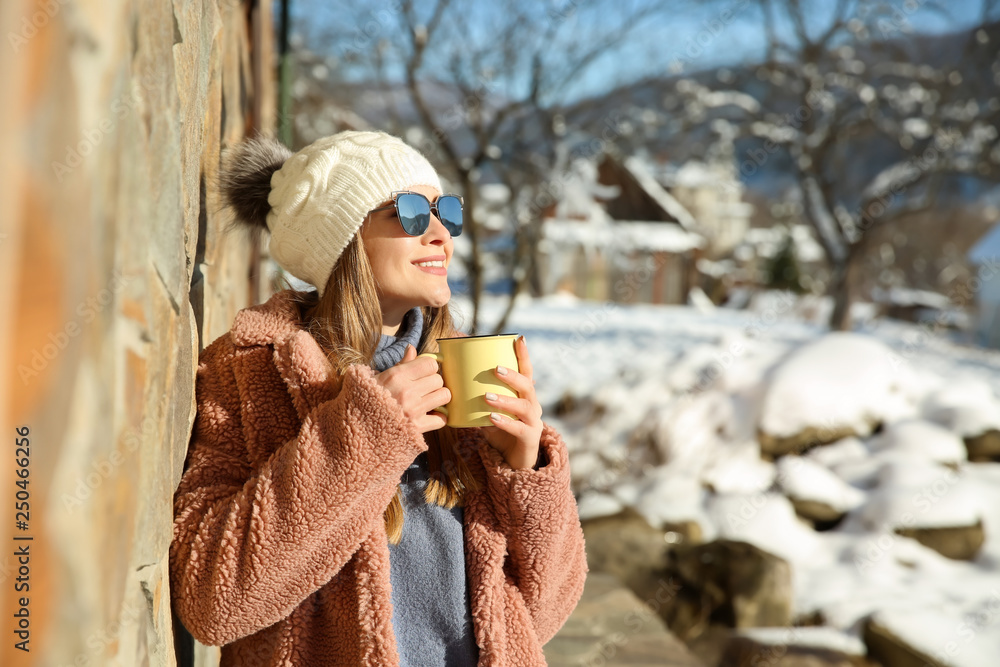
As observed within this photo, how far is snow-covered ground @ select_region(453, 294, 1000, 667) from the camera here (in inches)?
198

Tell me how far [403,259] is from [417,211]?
0.34 ft

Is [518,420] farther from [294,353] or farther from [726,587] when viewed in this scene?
[726,587]

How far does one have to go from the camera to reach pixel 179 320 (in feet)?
4.48

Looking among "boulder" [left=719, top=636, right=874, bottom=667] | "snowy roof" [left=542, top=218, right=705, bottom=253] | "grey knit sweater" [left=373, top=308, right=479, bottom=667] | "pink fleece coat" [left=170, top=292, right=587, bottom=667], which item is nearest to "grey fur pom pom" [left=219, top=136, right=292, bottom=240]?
"pink fleece coat" [left=170, top=292, right=587, bottom=667]

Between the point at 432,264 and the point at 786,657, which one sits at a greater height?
the point at 432,264

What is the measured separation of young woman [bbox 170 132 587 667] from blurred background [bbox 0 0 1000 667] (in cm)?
10

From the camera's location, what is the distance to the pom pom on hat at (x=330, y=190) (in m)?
1.65

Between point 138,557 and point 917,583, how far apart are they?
534cm

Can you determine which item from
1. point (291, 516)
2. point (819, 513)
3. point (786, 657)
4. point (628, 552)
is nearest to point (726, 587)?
point (628, 552)

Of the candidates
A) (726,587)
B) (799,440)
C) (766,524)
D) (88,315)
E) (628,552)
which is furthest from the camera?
(799,440)

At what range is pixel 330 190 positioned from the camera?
1.65 metres

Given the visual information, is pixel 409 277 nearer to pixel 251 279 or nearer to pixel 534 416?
pixel 534 416

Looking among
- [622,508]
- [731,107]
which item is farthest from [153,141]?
[731,107]

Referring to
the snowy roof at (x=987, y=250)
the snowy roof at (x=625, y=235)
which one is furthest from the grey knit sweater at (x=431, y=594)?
the snowy roof at (x=625, y=235)
